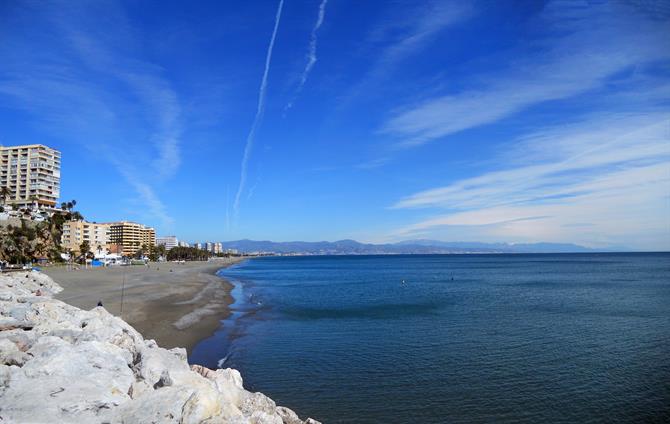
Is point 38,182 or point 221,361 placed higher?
point 38,182

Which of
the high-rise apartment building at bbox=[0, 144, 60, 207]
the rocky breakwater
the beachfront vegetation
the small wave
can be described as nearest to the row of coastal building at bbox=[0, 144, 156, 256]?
the high-rise apartment building at bbox=[0, 144, 60, 207]

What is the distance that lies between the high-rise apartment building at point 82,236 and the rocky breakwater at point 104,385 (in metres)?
137

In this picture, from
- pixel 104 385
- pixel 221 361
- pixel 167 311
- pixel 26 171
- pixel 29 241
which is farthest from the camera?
pixel 26 171

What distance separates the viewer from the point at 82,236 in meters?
143

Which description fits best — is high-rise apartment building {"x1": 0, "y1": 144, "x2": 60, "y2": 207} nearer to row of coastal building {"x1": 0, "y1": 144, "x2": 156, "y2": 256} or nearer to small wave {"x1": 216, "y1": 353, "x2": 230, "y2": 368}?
row of coastal building {"x1": 0, "y1": 144, "x2": 156, "y2": 256}

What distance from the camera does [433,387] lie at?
53.5 ft

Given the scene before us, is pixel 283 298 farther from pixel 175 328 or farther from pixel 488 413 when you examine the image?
pixel 488 413

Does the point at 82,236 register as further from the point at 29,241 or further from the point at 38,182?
the point at 29,241

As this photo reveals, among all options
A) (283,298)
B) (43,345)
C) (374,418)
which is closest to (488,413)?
(374,418)

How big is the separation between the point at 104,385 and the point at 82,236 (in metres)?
156

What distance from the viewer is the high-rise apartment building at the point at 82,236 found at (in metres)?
136

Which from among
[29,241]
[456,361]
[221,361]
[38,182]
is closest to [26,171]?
[38,182]

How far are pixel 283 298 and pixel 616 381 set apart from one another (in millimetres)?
35027

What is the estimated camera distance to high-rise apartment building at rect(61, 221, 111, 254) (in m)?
136
